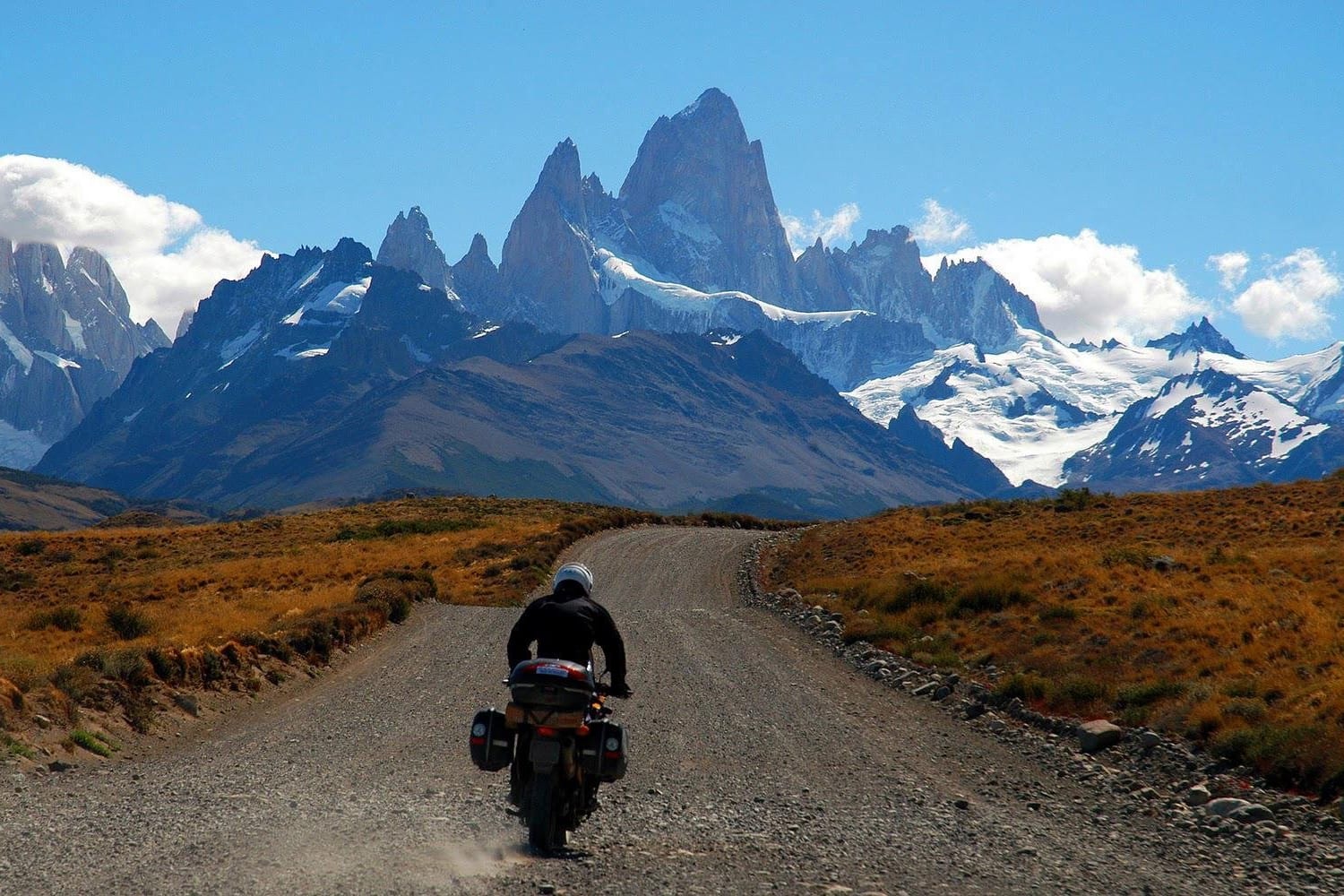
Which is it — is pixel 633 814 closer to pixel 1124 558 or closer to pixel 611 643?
pixel 611 643

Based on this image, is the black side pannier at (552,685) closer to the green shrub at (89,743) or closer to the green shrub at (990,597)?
the green shrub at (89,743)

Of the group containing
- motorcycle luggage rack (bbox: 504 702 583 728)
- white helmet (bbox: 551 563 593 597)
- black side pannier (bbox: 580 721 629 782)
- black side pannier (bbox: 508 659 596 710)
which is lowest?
black side pannier (bbox: 580 721 629 782)

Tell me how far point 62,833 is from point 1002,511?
56081mm

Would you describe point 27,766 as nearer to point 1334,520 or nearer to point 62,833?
point 62,833

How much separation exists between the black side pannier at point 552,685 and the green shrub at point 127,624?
64.3 feet

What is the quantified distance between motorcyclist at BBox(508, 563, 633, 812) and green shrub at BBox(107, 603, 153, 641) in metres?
18.9

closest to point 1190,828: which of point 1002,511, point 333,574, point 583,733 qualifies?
point 583,733

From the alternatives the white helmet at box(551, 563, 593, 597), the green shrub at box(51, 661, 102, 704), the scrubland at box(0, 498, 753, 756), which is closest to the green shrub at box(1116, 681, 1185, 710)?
the white helmet at box(551, 563, 593, 597)

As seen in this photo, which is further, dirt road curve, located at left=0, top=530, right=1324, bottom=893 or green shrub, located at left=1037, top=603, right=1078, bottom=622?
green shrub, located at left=1037, top=603, right=1078, bottom=622

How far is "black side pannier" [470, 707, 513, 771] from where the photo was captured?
35.1 feet

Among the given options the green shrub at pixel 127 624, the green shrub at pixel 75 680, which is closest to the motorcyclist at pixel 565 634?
the green shrub at pixel 75 680

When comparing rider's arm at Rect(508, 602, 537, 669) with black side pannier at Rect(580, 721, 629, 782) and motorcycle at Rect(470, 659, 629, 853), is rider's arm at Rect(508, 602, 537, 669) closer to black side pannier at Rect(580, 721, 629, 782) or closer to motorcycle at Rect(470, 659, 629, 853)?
motorcycle at Rect(470, 659, 629, 853)

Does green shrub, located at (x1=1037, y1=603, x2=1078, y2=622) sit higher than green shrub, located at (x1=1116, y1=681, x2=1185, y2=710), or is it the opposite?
green shrub, located at (x1=1037, y1=603, x2=1078, y2=622)

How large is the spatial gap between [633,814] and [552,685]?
8.17 ft
